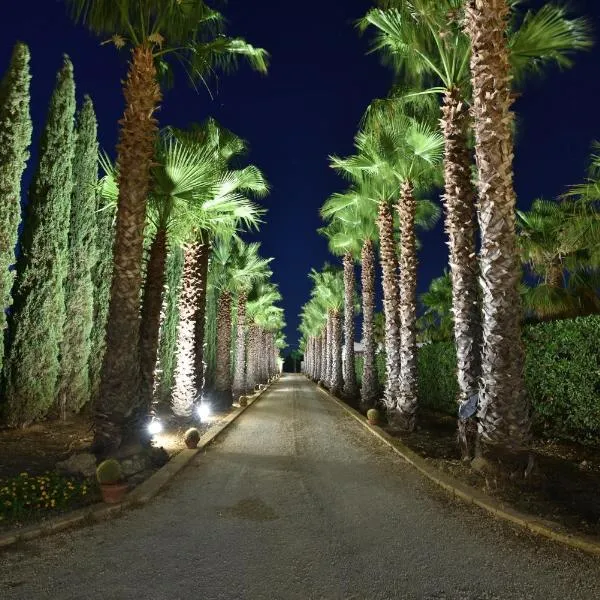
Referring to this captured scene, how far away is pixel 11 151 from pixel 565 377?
13064 millimetres

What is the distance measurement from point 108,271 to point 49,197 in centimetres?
345

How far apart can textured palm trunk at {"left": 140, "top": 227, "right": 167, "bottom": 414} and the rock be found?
9.12 ft

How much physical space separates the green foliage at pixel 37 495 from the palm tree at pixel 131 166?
1.42 metres

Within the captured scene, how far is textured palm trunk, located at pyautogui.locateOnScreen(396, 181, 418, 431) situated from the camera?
11977 mm

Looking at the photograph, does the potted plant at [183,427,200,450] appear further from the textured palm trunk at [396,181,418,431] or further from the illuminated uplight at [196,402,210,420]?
the textured palm trunk at [396,181,418,431]

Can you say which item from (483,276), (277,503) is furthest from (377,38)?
(277,503)

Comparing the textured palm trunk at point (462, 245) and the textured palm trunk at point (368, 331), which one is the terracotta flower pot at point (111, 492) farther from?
the textured palm trunk at point (368, 331)

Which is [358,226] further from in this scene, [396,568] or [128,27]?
[396,568]

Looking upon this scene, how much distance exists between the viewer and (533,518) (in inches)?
203

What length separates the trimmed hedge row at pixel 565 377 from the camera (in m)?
8.45

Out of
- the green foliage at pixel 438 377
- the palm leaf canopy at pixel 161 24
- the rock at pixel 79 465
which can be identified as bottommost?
the rock at pixel 79 465

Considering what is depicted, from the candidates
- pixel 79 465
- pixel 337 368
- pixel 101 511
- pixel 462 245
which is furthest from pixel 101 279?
pixel 337 368

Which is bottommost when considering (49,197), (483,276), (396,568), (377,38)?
(396,568)

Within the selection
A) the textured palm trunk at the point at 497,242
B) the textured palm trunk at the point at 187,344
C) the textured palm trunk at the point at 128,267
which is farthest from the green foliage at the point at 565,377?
the textured palm trunk at the point at 187,344
